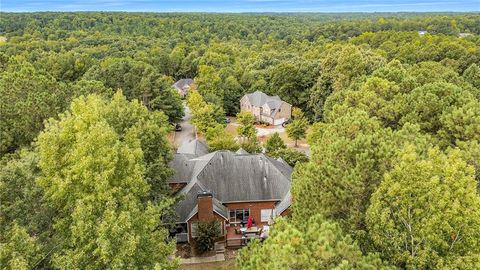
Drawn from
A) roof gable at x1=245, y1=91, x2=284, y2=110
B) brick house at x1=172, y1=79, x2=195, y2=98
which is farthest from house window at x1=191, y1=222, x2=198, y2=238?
brick house at x1=172, y1=79, x2=195, y2=98

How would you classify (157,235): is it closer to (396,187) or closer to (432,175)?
(396,187)

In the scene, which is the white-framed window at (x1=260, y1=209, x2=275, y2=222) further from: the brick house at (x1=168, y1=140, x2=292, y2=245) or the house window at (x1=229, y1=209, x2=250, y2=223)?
the house window at (x1=229, y1=209, x2=250, y2=223)

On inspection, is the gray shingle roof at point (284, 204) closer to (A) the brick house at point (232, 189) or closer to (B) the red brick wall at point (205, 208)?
(A) the brick house at point (232, 189)

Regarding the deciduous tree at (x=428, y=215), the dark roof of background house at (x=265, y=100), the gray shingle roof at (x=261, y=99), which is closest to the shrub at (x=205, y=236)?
the deciduous tree at (x=428, y=215)

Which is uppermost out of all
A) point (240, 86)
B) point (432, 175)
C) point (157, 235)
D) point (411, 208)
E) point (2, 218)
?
point (432, 175)

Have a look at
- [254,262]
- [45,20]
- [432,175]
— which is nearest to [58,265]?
[254,262]

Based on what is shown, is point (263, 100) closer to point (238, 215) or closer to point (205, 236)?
point (238, 215)
